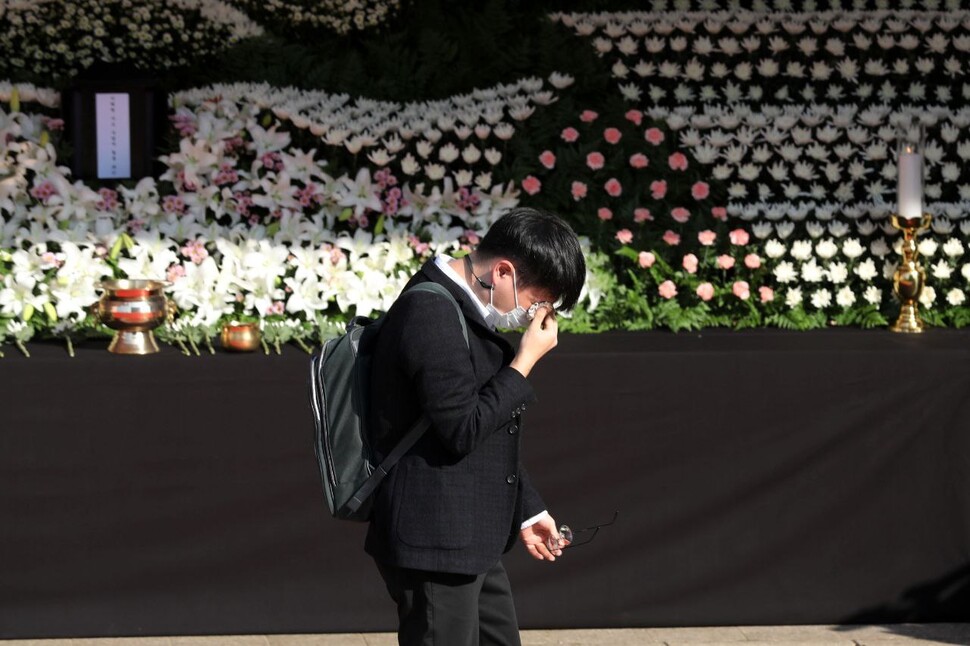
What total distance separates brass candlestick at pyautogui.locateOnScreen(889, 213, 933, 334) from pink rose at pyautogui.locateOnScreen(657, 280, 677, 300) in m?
0.73

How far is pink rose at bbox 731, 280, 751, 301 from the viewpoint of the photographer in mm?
4680

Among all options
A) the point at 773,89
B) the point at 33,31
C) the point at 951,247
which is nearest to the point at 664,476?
the point at 951,247

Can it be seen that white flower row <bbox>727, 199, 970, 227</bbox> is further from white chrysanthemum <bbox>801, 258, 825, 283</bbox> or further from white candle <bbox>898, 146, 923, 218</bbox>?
white candle <bbox>898, 146, 923, 218</bbox>

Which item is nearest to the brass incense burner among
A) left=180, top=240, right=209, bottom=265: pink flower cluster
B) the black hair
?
left=180, top=240, right=209, bottom=265: pink flower cluster

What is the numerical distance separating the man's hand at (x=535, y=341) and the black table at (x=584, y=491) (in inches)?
61.6

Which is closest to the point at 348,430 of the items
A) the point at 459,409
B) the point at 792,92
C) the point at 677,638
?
the point at 459,409

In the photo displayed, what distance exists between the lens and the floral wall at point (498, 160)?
4.64m

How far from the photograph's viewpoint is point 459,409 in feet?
7.83

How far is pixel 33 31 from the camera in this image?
6.01 m

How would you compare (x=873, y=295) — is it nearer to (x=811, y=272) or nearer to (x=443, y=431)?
(x=811, y=272)

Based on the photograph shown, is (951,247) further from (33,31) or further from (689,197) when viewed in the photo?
(33,31)

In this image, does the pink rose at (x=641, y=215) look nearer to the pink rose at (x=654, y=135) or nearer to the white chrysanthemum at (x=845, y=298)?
the pink rose at (x=654, y=135)

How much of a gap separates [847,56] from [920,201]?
152 centimetres

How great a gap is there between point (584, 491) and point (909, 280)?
1349mm
